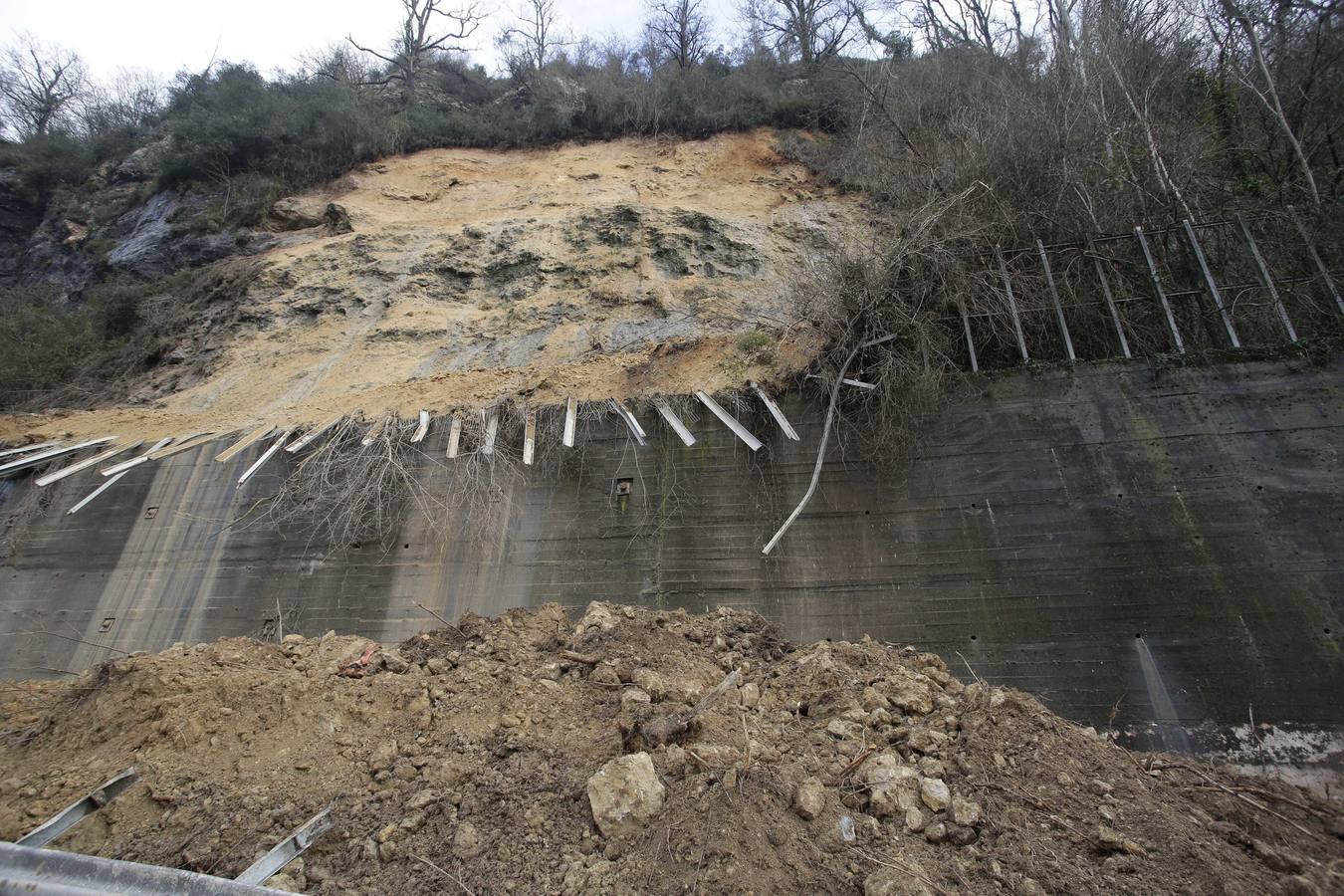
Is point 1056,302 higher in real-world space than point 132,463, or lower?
lower

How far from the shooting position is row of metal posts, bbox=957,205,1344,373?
8.07 m

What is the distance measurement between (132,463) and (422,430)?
180 inches

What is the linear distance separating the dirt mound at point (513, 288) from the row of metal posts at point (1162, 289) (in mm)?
2594

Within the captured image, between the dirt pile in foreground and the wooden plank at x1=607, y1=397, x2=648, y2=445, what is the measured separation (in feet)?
11.3

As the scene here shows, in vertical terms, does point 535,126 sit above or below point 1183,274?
above

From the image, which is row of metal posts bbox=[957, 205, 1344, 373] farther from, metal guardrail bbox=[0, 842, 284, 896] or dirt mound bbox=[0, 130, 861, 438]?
metal guardrail bbox=[0, 842, 284, 896]

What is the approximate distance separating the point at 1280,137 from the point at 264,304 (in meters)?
18.4

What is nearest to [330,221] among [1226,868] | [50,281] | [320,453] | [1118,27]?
[320,453]

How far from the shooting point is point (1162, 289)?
28.5ft

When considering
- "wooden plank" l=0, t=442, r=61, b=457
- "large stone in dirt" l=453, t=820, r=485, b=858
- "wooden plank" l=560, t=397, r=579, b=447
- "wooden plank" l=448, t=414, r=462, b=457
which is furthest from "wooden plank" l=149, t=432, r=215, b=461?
"large stone in dirt" l=453, t=820, r=485, b=858

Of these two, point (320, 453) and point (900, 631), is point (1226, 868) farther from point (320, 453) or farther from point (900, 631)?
point (320, 453)

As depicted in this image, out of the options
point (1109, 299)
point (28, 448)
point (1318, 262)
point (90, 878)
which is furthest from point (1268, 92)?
point (28, 448)

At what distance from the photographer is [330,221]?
15547mm

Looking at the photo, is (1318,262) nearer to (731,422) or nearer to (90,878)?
(731,422)
